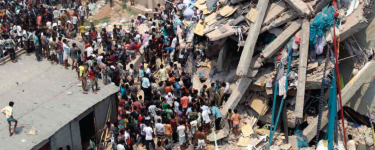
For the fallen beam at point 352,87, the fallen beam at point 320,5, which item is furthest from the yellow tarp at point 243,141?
the fallen beam at point 320,5

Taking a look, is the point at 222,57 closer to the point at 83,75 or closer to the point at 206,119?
the point at 206,119

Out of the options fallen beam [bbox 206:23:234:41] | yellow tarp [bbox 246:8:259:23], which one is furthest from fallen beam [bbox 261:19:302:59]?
fallen beam [bbox 206:23:234:41]

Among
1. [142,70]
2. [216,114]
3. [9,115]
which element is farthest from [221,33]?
[9,115]

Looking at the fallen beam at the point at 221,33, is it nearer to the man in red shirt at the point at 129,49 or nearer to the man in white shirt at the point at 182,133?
the man in white shirt at the point at 182,133

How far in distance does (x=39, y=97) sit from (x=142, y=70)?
3.82 m

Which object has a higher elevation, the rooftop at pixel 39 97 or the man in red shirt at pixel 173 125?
the rooftop at pixel 39 97

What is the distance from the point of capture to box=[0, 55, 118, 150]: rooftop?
47.3 ft

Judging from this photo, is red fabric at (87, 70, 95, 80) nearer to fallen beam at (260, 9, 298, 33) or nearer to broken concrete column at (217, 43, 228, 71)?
broken concrete column at (217, 43, 228, 71)

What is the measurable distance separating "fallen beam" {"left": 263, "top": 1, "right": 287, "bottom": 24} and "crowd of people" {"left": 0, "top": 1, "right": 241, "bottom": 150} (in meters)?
2.65

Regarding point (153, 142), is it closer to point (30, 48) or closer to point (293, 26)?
point (293, 26)

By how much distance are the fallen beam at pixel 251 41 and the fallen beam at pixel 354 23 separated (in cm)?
263

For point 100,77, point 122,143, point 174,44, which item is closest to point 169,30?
point 174,44

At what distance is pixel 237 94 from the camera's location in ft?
54.1

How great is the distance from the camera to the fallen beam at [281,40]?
16237 mm
